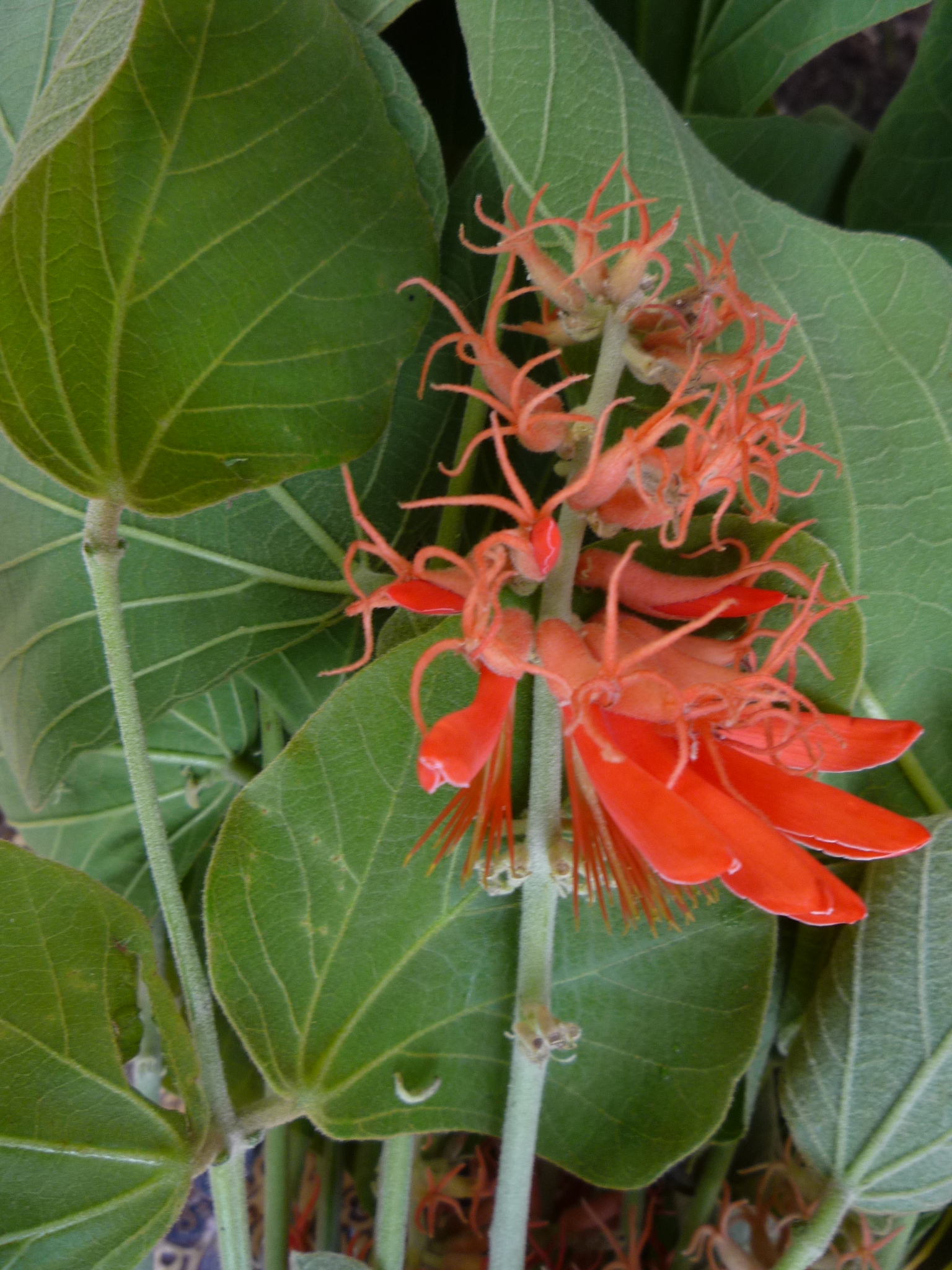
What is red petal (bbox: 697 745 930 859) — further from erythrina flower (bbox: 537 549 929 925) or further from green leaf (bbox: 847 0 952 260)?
green leaf (bbox: 847 0 952 260)

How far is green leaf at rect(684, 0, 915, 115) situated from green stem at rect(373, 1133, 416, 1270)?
0.50 m

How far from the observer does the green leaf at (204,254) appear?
0.96ft

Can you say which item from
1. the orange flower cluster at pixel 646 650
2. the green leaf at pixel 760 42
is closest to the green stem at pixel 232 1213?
the orange flower cluster at pixel 646 650

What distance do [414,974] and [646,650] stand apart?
0.56 ft

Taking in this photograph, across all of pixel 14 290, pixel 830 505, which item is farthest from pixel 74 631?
pixel 830 505

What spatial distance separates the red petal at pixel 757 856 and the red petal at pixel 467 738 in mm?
31

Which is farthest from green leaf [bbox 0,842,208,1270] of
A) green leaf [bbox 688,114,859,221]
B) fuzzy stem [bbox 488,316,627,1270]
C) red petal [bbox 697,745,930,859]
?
green leaf [bbox 688,114,859,221]

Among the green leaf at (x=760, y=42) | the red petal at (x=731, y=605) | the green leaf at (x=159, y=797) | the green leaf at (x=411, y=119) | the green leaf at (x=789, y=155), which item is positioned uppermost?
the green leaf at (x=760, y=42)

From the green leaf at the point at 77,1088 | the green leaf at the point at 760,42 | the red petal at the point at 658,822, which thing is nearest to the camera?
the red petal at the point at 658,822

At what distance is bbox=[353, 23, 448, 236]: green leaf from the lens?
37cm

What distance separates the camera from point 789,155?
52 centimetres

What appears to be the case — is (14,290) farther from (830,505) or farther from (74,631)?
(830,505)

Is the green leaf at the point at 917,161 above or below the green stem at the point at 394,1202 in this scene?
above

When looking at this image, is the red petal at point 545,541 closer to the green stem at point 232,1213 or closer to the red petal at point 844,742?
the red petal at point 844,742
